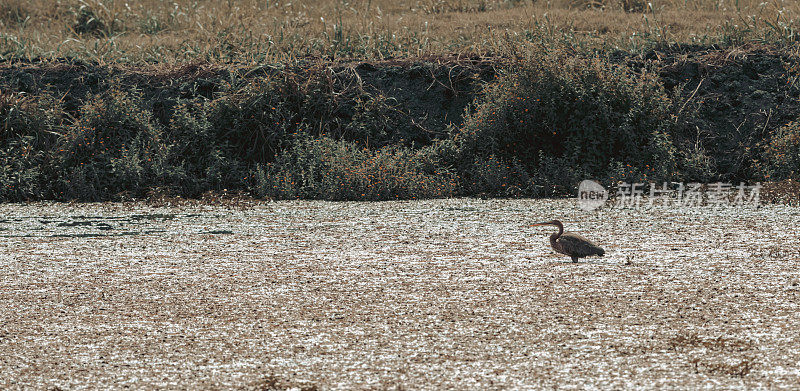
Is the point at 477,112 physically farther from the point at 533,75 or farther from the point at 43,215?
the point at 43,215

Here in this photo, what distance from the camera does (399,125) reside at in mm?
11578

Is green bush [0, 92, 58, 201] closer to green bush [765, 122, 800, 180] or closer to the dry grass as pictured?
the dry grass

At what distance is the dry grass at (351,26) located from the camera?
12570 millimetres

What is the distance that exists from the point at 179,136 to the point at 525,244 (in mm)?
5669

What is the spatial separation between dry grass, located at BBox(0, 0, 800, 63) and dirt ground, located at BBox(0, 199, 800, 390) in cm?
473

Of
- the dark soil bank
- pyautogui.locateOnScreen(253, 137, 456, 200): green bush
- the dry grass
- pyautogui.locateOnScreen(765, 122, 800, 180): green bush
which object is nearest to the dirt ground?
pyautogui.locateOnScreen(253, 137, 456, 200): green bush

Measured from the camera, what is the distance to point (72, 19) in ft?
53.9

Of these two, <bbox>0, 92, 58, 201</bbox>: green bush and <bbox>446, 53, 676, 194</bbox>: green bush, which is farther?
<bbox>446, 53, 676, 194</bbox>: green bush

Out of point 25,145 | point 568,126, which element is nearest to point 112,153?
point 25,145

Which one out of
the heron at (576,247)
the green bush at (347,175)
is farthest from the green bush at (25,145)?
the heron at (576,247)

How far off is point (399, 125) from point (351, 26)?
2866 millimetres

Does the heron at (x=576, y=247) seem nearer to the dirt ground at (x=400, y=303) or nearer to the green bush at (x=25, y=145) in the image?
the dirt ground at (x=400, y=303)

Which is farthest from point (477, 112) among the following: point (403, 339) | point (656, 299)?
point (403, 339)

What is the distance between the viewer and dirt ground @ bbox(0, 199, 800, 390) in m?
3.73
